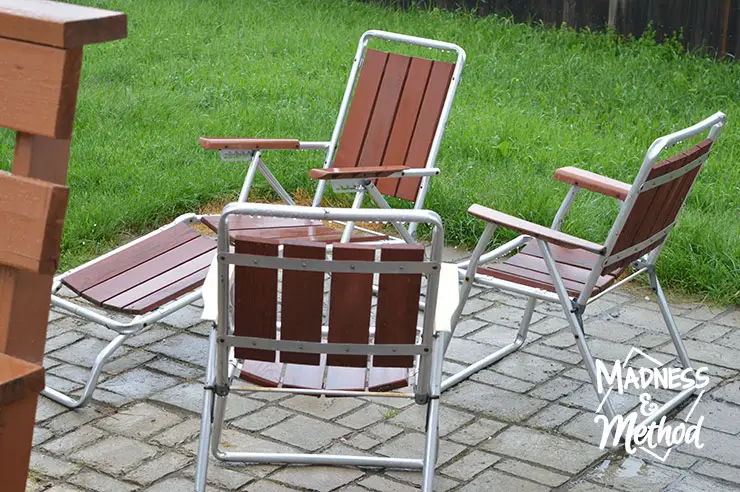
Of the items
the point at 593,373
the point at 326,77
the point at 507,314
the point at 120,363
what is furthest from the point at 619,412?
the point at 326,77

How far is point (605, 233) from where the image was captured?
604 centimetres

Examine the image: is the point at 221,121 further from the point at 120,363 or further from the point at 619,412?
the point at 619,412

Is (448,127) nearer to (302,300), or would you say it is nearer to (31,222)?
(302,300)

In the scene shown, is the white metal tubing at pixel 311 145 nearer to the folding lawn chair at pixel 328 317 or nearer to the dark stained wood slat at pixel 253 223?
the dark stained wood slat at pixel 253 223

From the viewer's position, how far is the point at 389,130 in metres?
5.39

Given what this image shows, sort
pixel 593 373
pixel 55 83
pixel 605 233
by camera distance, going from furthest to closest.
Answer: pixel 605 233 → pixel 593 373 → pixel 55 83

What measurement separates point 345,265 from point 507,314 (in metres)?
2.42

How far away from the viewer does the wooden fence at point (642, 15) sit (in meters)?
10.5

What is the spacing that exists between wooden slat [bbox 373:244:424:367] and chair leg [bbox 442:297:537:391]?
4.24 feet

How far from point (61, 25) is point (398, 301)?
1.36m

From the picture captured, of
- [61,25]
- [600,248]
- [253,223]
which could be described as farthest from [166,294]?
[61,25]

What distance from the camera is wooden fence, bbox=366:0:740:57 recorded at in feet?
34.6

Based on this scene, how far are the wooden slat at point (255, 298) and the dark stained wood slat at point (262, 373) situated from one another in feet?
0.44

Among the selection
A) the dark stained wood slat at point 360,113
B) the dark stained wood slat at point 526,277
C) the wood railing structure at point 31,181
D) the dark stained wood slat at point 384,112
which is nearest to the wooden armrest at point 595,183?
the dark stained wood slat at point 526,277
